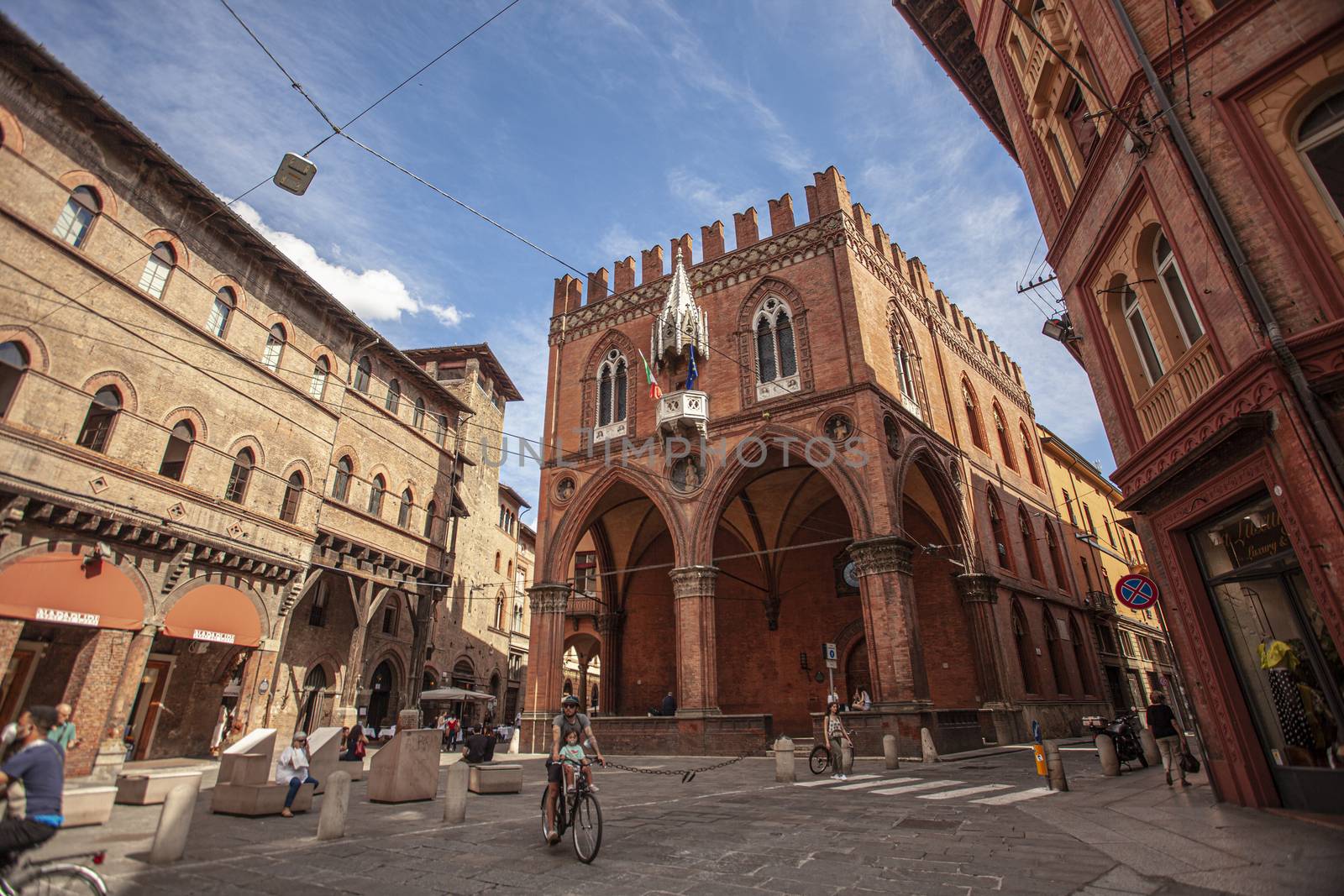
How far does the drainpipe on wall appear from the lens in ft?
16.3

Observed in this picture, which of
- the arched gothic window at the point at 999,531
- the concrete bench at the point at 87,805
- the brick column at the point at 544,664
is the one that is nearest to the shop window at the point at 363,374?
the brick column at the point at 544,664

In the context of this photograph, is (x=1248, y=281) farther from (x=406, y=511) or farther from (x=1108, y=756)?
(x=406, y=511)

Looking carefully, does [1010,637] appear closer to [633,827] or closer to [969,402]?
[969,402]

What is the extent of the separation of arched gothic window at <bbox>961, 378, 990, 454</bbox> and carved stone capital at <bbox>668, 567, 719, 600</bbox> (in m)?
11.2

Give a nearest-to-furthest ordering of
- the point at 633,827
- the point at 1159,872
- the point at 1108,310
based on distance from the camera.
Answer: the point at 1159,872 < the point at 633,827 < the point at 1108,310

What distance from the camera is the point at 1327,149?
565 centimetres

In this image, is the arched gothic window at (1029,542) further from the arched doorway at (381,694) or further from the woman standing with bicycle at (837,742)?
the arched doorway at (381,694)

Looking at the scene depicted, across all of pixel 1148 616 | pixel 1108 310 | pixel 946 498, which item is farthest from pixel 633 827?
pixel 1148 616

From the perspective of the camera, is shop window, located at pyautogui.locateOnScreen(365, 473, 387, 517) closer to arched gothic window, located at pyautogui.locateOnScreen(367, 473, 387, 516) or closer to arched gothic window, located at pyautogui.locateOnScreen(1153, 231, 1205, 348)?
arched gothic window, located at pyautogui.locateOnScreen(367, 473, 387, 516)

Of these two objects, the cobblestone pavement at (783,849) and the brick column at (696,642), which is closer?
the cobblestone pavement at (783,849)

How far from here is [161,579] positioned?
13125 mm

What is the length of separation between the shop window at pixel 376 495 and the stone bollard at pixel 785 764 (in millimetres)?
14413

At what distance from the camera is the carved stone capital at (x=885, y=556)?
14953 mm

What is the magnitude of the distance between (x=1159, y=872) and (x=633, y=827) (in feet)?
13.8
